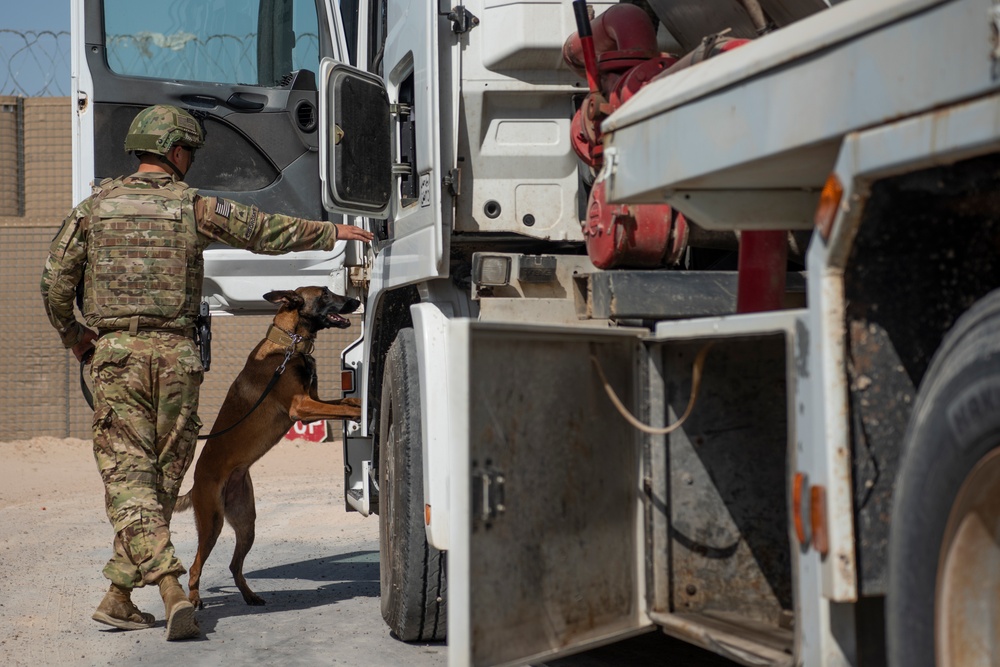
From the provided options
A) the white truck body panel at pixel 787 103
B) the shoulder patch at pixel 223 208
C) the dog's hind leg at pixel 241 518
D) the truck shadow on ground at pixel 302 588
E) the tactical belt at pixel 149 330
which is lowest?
→ the truck shadow on ground at pixel 302 588

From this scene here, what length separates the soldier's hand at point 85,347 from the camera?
5152 mm

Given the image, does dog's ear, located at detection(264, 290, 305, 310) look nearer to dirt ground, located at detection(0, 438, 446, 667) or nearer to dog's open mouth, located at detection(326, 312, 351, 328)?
dog's open mouth, located at detection(326, 312, 351, 328)

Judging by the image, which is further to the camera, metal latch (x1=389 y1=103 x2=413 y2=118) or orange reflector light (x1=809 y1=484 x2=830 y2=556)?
metal latch (x1=389 y1=103 x2=413 y2=118)

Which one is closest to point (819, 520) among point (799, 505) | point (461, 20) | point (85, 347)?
point (799, 505)

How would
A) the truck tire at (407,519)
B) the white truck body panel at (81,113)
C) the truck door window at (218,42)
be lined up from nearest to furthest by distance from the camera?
the truck tire at (407,519)
the white truck body panel at (81,113)
the truck door window at (218,42)

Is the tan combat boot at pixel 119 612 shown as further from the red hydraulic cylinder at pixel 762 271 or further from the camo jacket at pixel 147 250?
the red hydraulic cylinder at pixel 762 271

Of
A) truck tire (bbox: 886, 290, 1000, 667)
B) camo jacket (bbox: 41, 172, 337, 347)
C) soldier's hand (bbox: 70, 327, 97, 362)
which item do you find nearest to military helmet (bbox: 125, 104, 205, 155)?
camo jacket (bbox: 41, 172, 337, 347)

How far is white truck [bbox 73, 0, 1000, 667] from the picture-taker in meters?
1.79

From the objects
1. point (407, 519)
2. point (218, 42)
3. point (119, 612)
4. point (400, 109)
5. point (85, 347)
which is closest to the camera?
point (407, 519)

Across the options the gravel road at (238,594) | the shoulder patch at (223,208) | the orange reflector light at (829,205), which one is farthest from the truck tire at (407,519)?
the orange reflector light at (829,205)

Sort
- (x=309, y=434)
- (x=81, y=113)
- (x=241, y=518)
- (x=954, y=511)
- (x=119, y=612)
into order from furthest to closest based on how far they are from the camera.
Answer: (x=309, y=434) < (x=81, y=113) < (x=241, y=518) < (x=119, y=612) < (x=954, y=511)

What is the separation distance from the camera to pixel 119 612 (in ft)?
15.9

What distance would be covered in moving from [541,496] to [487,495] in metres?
0.18

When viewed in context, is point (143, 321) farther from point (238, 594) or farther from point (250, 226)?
point (238, 594)
